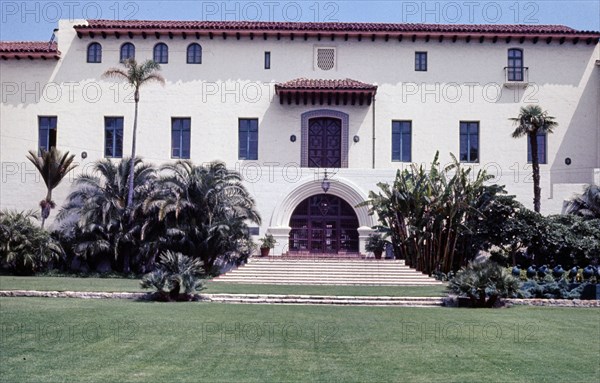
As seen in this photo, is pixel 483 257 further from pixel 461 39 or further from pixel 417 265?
pixel 461 39

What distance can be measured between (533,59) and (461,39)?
13.9 ft

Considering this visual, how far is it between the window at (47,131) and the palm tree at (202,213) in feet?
33.8

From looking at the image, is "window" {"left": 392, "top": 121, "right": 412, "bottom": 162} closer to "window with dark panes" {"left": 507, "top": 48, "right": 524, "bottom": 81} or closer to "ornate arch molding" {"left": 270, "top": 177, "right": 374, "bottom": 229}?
"ornate arch molding" {"left": 270, "top": 177, "right": 374, "bottom": 229}

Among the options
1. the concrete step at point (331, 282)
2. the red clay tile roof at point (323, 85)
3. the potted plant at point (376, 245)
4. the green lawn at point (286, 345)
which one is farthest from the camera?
the red clay tile roof at point (323, 85)

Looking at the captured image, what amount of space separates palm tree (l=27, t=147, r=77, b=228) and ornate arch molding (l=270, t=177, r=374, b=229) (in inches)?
427

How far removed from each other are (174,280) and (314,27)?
2310 cm

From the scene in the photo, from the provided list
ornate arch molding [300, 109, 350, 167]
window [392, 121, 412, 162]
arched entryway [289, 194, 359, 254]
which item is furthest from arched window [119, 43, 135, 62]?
window [392, 121, 412, 162]

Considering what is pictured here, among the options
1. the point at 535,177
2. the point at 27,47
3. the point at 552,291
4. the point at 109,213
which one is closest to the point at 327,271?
the point at 109,213

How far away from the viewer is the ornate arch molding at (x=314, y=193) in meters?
39.4

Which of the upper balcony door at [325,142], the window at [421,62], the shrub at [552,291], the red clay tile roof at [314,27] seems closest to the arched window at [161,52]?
the red clay tile roof at [314,27]

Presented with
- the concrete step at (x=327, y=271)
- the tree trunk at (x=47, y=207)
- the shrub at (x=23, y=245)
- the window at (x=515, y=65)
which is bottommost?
the concrete step at (x=327, y=271)

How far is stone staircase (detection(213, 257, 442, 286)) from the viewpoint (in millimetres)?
31938

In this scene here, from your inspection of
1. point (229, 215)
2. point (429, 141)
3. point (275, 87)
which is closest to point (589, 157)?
point (429, 141)

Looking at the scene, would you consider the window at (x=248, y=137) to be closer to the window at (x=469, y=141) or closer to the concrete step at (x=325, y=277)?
the window at (x=469, y=141)
